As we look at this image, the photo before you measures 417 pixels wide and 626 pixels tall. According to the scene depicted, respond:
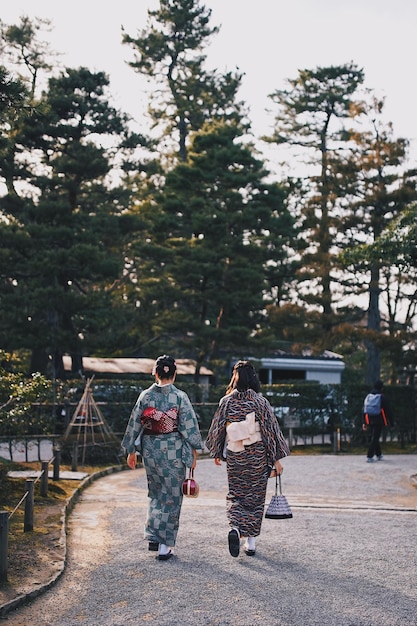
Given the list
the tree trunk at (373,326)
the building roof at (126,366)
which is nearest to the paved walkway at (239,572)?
the tree trunk at (373,326)

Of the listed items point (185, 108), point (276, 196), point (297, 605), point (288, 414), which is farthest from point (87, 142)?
point (297, 605)

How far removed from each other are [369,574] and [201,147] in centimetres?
2221

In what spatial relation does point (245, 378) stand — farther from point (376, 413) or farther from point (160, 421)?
point (376, 413)

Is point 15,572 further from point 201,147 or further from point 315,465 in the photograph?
point 201,147

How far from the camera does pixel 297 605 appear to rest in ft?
17.7

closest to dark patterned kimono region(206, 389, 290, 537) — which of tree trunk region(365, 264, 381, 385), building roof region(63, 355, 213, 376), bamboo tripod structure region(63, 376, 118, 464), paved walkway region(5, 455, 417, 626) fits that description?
paved walkway region(5, 455, 417, 626)

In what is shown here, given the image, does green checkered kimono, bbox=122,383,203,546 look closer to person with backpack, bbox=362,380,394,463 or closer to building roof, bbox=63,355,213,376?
person with backpack, bbox=362,380,394,463

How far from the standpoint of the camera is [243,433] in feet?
24.1

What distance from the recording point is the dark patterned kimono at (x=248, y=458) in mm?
7227

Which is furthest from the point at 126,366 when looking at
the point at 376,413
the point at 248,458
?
the point at 248,458

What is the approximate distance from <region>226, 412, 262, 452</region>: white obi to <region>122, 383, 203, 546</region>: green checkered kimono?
0.33 meters

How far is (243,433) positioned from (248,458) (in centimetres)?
25

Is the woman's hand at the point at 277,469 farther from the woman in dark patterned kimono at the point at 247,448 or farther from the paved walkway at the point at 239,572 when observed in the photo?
the paved walkway at the point at 239,572

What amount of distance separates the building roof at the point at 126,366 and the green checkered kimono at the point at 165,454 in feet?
71.2
